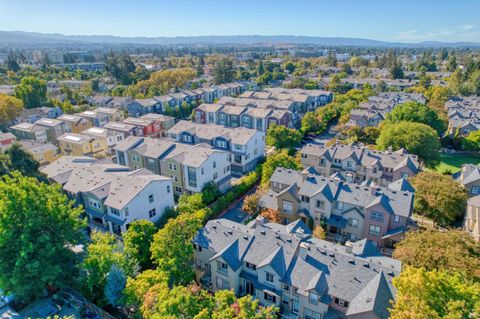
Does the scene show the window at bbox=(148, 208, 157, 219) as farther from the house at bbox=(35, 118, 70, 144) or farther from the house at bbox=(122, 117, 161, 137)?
the house at bbox=(35, 118, 70, 144)

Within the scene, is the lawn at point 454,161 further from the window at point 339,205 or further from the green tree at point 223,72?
the green tree at point 223,72

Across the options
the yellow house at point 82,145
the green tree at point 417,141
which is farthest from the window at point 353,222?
the yellow house at point 82,145

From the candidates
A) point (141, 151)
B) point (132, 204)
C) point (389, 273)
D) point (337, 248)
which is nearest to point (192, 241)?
point (132, 204)

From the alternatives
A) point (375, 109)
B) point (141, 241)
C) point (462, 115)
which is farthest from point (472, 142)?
point (141, 241)

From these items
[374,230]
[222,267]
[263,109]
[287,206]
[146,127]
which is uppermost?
[263,109]

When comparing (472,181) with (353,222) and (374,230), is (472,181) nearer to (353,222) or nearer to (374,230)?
(374,230)

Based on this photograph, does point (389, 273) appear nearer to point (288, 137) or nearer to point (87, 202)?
point (87, 202)
